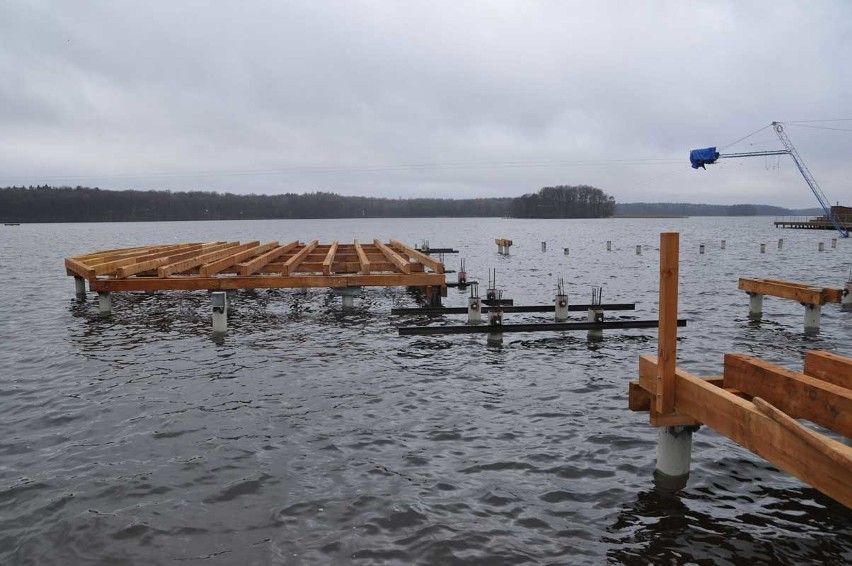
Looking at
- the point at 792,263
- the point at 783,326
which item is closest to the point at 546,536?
the point at 783,326

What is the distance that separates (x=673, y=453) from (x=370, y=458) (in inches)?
137

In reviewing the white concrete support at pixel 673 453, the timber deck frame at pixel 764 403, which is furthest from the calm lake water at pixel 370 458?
the timber deck frame at pixel 764 403

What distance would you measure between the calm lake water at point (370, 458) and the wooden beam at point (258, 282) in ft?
4.76

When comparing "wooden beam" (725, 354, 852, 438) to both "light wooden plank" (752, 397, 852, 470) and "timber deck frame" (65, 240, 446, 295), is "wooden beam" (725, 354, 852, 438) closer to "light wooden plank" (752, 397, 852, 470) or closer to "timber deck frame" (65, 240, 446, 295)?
"light wooden plank" (752, 397, 852, 470)

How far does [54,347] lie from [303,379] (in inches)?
268

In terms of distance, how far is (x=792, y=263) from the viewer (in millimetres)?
39281

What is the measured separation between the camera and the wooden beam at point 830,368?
5.25 m

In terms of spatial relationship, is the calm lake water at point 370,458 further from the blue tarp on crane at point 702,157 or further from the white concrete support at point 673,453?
the blue tarp on crane at point 702,157

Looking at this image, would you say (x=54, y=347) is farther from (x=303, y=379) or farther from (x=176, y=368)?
(x=303, y=379)

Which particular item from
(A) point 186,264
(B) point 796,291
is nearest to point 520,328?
(B) point 796,291

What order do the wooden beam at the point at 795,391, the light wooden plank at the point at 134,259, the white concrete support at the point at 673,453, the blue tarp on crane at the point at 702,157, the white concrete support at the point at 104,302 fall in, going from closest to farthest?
the wooden beam at the point at 795,391, the white concrete support at the point at 673,453, the light wooden plank at the point at 134,259, the white concrete support at the point at 104,302, the blue tarp on crane at the point at 702,157

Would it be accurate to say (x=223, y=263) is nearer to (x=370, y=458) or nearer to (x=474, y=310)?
(x=474, y=310)

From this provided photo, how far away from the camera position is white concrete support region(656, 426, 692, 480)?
610 cm

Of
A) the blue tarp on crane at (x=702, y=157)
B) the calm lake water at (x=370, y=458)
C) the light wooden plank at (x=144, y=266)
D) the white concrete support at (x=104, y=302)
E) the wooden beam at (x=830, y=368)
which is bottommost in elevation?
the calm lake water at (x=370, y=458)
